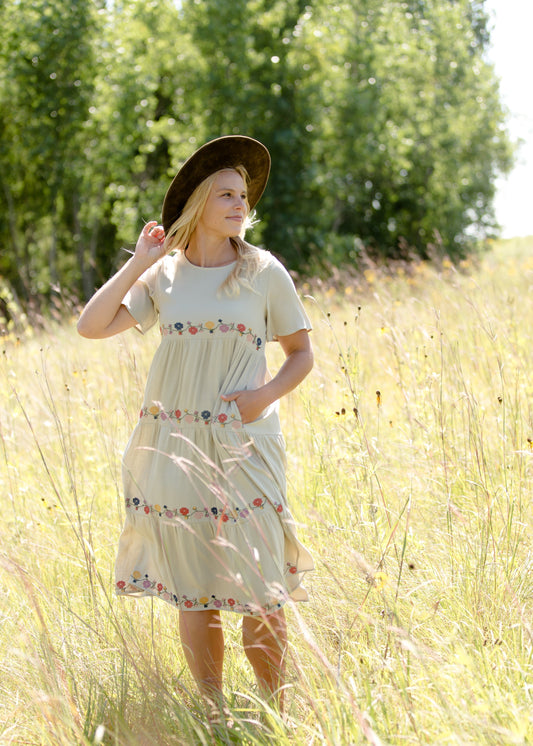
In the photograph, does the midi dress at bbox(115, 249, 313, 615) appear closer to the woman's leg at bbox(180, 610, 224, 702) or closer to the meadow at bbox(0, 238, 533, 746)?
the woman's leg at bbox(180, 610, 224, 702)

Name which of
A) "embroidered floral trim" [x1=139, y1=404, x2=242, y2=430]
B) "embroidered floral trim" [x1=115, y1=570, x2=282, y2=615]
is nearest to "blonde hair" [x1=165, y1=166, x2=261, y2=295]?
"embroidered floral trim" [x1=139, y1=404, x2=242, y2=430]

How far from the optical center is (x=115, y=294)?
2.35 metres

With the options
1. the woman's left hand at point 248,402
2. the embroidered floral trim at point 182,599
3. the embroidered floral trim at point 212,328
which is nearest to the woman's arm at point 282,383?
the woman's left hand at point 248,402

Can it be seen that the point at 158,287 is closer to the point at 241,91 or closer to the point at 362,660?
the point at 362,660

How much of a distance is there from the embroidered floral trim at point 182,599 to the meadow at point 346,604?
69 mm

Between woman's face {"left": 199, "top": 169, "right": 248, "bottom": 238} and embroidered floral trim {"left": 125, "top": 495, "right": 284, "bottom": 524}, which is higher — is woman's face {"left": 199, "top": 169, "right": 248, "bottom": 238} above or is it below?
above

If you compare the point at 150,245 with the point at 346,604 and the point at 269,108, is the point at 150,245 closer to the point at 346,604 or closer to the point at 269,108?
the point at 346,604

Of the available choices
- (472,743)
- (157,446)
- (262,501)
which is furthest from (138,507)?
(472,743)

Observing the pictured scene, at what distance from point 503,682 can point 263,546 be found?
73 cm

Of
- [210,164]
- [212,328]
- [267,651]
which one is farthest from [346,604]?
[210,164]

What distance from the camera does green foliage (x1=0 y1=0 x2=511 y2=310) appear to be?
16297 mm

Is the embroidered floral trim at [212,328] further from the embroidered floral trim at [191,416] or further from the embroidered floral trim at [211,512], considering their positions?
the embroidered floral trim at [211,512]

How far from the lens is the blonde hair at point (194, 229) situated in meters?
2.35

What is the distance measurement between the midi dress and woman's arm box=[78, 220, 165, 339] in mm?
74
